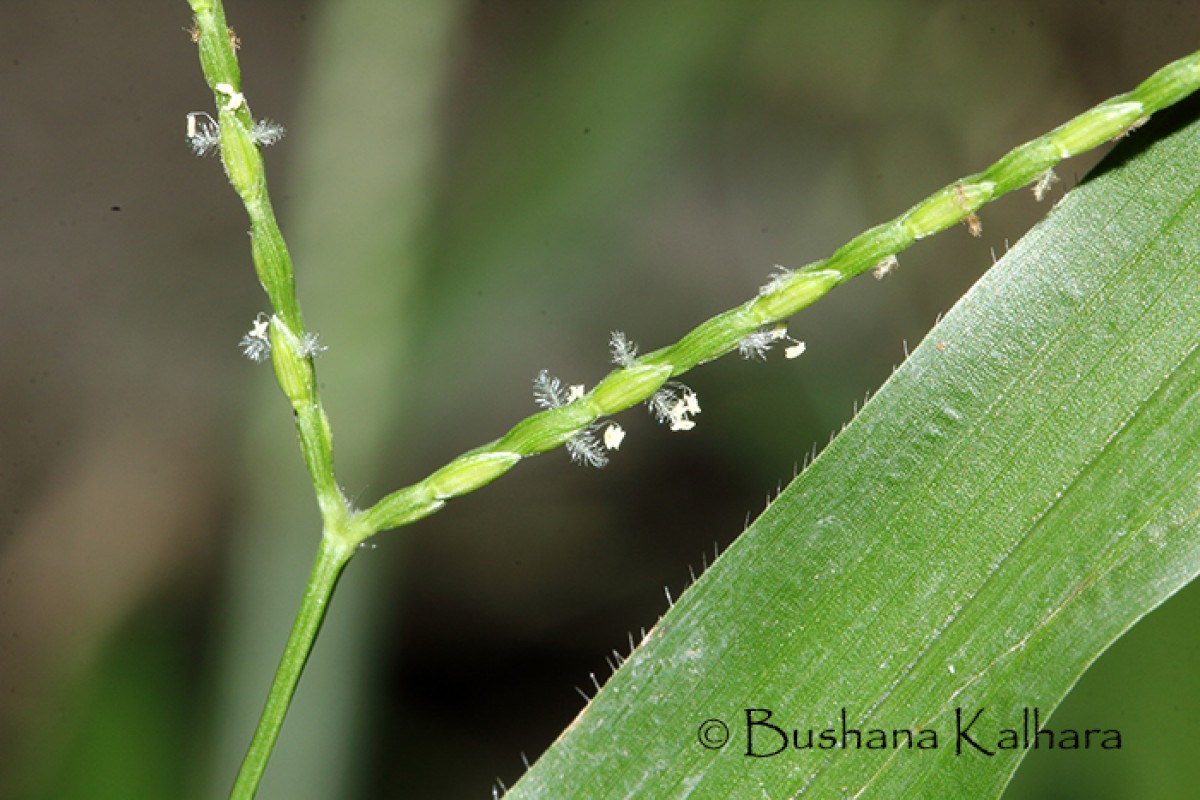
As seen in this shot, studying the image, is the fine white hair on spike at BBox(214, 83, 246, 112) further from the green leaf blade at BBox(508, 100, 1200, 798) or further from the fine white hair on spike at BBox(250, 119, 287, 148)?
the green leaf blade at BBox(508, 100, 1200, 798)

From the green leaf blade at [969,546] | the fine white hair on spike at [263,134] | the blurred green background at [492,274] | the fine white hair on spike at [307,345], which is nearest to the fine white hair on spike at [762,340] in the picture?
the green leaf blade at [969,546]

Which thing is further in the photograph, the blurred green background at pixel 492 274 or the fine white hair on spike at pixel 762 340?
the blurred green background at pixel 492 274

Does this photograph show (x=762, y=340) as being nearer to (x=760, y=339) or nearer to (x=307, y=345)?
(x=760, y=339)

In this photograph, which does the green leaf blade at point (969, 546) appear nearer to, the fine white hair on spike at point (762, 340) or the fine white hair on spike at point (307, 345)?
the fine white hair on spike at point (762, 340)

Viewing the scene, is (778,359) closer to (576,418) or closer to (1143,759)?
(1143,759)

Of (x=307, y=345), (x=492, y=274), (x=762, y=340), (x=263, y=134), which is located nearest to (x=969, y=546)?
(x=762, y=340)
